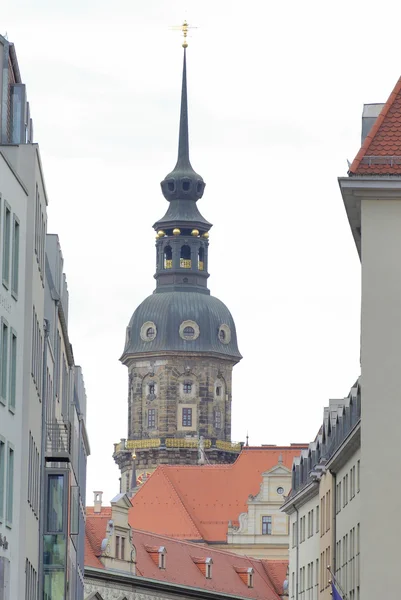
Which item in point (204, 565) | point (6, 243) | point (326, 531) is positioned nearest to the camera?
point (6, 243)

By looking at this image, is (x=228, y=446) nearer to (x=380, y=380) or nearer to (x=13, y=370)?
(x=380, y=380)

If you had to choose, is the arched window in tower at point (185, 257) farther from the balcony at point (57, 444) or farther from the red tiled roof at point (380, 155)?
the red tiled roof at point (380, 155)

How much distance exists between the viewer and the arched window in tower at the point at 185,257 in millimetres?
168625

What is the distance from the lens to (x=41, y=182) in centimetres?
Result: 4456

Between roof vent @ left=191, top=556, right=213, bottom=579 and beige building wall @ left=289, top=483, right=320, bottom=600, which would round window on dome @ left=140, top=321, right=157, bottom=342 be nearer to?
roof vent @ left=191, top=556, right=213, bottom=579

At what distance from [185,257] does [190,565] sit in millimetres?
53052

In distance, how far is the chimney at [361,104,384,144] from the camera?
144 ft

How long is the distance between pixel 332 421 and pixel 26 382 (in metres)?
30.3

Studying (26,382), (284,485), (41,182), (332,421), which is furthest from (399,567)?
(284,485)

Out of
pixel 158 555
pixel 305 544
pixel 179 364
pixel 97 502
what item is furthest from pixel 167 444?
pixel 305 544

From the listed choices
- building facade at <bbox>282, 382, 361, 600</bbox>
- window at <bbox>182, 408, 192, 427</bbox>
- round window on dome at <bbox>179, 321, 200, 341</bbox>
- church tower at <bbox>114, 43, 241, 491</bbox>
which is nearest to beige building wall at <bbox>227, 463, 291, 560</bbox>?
church tower at <bbox>114, 43, 241, 491</bbox>

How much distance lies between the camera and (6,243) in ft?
123

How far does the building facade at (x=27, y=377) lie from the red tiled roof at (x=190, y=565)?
181 ft

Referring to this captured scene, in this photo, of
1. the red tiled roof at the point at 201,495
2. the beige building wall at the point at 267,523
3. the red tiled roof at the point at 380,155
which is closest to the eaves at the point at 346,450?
the red tiled roof at the point at 380,155
